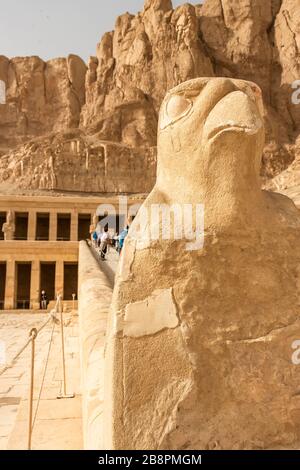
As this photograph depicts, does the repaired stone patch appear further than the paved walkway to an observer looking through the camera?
No

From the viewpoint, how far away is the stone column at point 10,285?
19.8m

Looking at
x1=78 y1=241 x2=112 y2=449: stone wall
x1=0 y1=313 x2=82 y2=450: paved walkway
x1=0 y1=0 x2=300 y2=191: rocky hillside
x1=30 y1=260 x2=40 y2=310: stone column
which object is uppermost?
x1=0 y1=0 x2=300 y2=191: rocky hillside

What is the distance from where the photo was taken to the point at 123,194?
36781 mm

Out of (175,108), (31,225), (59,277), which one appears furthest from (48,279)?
(175,108)

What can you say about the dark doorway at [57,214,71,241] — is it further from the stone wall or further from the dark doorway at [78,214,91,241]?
the stone wall

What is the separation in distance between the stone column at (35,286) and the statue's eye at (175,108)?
18833 mm

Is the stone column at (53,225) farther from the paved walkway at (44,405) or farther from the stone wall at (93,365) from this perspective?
the stone wall at (93,365)

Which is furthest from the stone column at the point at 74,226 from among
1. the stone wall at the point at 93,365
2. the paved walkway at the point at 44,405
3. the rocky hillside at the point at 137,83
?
the stone wall at the point at 93,365

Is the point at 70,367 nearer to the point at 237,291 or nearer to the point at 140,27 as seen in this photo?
the point at 237,291

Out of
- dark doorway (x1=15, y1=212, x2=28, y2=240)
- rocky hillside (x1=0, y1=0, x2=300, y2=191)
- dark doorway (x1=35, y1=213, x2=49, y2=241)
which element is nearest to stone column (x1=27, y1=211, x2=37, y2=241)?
dark doorway (x1=15, y1=212, x2=28, y2=240)

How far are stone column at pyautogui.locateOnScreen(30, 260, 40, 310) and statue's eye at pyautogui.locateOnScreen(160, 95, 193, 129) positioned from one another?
18.8 meters

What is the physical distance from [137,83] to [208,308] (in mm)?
43039

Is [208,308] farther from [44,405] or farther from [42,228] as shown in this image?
[42,228]

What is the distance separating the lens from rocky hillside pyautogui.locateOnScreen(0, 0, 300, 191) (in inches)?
1494
